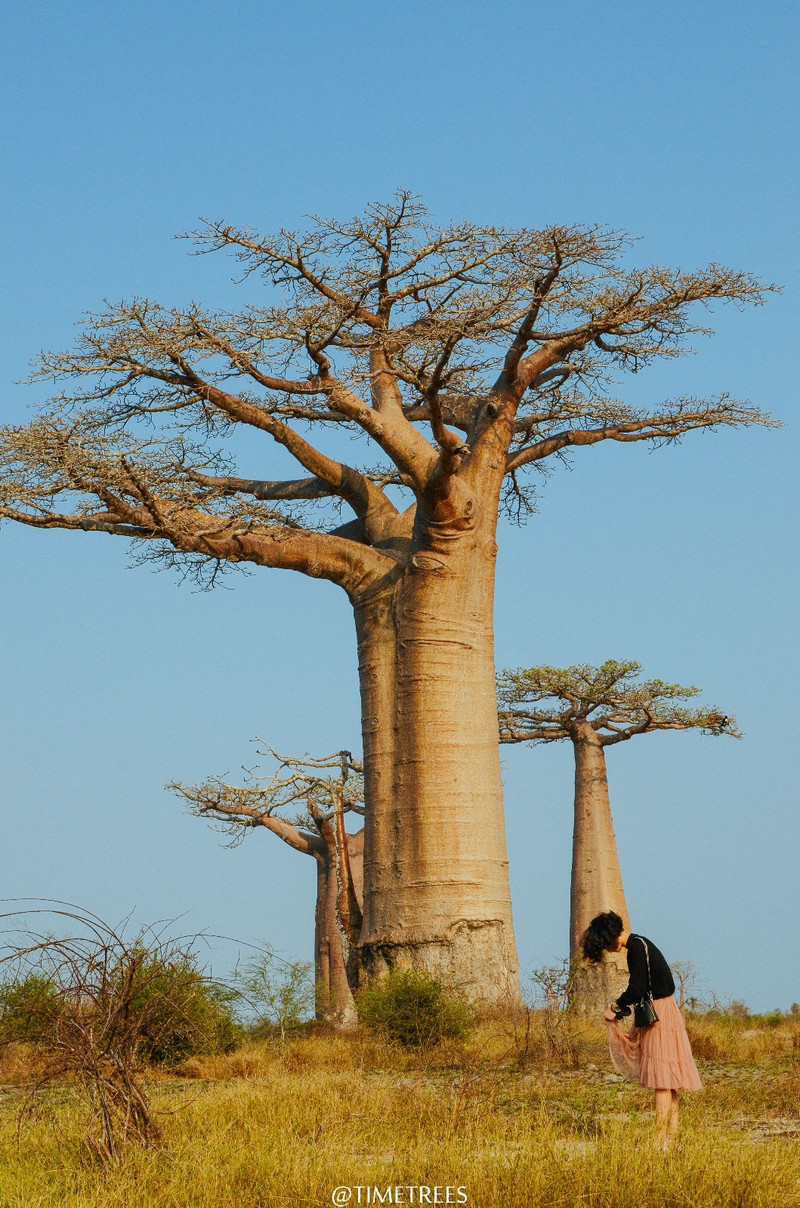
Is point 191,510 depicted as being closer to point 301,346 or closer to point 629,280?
point 301,346

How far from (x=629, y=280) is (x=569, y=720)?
6.17m

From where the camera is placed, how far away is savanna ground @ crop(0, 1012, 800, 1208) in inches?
142

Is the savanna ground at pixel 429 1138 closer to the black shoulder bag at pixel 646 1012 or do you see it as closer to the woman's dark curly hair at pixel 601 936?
the black shoulder bag at pixel 646 1012

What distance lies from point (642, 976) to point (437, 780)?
12.8ft

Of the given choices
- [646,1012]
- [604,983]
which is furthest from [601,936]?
[604,983]

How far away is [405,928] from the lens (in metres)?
8.40

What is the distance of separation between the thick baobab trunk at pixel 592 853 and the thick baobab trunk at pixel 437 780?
491 centimetres

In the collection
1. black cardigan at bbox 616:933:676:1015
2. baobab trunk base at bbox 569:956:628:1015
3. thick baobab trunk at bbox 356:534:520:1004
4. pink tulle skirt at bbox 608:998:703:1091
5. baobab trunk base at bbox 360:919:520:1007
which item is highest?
thick baobab trunk at bbox 356:534:520:1004

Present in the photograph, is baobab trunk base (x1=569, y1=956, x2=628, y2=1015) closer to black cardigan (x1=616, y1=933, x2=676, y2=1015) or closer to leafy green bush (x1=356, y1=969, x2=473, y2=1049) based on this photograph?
leafy green bush (x1=356, y1=969, x2=473, y2=1049)

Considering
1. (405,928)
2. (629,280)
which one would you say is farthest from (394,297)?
(405,928)

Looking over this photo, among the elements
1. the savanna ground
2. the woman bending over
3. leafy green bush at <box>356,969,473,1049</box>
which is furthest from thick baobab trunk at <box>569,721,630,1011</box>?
the woman bending over

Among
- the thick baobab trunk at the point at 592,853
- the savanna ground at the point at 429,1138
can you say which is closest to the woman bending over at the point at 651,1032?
the savanna ground at the point at 429,1138

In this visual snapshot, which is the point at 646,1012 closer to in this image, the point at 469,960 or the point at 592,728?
the point at 469,960

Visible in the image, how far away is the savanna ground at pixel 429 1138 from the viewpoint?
11.8ft
